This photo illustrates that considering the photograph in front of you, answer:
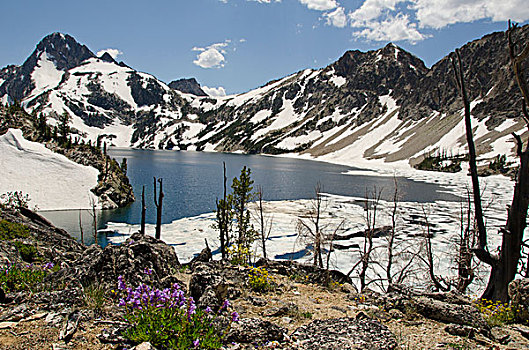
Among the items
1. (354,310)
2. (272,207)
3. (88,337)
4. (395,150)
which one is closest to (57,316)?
(88,337)

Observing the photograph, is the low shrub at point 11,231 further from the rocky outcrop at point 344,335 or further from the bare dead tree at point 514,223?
the bare dead tree at point 514,223

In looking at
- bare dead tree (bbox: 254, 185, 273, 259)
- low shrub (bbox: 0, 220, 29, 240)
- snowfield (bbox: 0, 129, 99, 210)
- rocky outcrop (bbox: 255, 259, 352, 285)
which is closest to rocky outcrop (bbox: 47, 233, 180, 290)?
rocky outcrop (bbox: 255, 259, 352, 285)

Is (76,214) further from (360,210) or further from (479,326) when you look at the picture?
(479,326)

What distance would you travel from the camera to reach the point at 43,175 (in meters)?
49.9

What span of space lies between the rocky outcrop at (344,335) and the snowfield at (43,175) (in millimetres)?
48608

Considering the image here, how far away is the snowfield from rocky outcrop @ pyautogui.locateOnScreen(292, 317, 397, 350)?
159ft

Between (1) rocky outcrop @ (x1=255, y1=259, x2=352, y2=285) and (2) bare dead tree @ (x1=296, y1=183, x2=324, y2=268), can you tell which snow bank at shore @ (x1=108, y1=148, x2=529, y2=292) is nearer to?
(2) bare dead tree @ (x1=296, y1=183, x2=324, y2=268)

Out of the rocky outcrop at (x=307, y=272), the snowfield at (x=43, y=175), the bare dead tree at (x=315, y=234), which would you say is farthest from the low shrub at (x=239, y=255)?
the snowfield at (x=43, y=175)

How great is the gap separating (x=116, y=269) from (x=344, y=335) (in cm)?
582

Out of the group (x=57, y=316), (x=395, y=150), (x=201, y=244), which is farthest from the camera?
(x=395, y=150)

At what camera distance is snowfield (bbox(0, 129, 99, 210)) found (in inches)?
1839

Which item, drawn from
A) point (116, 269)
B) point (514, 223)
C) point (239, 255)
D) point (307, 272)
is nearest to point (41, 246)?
point (116, 269)

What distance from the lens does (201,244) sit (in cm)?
3094

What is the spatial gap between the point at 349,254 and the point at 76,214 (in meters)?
36.6
